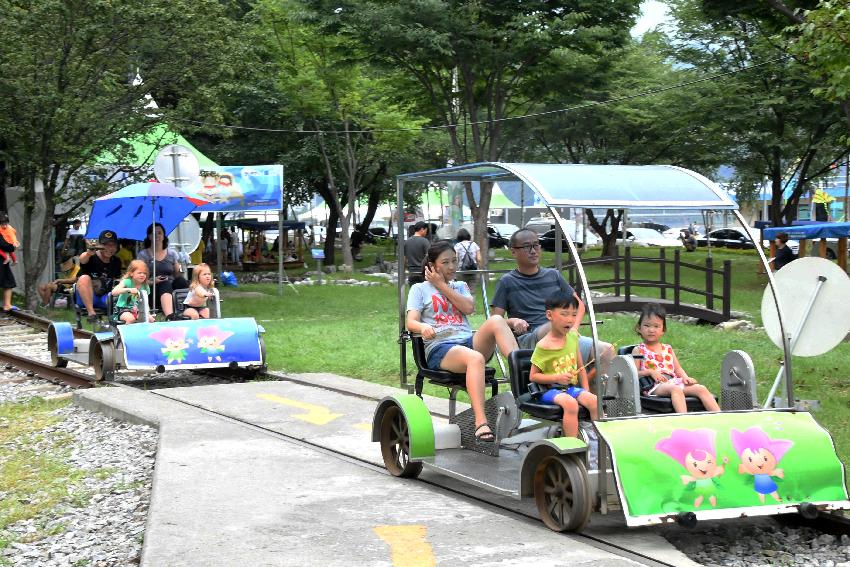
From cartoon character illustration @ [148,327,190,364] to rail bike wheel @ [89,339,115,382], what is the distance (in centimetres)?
62

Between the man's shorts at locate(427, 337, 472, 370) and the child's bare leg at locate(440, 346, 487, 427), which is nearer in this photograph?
the child's bare leg at locate(440, 346, 487, 427)

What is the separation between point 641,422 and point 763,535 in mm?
1013

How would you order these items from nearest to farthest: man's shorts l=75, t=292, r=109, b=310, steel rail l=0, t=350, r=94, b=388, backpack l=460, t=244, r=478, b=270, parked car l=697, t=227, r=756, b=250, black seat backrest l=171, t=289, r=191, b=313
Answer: steel rail l=0, t=350, r=94, b=388
black seat backrest l=171, t=289, r=191, b=313
man's shorts l=75, t=292, r=109, b=310
backpack l=460, t=244, r=478, b=270
parked car l=697, t=227, r=756, b=250

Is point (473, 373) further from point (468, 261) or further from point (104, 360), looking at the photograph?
point (468, 261)

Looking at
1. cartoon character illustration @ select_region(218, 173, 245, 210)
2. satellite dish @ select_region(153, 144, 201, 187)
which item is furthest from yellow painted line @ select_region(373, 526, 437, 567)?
cartoon character illustration @ select_region(218, 173, 245, 210)

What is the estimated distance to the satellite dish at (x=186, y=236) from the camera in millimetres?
18328

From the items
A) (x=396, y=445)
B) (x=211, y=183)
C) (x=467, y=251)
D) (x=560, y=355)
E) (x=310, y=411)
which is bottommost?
(x=310, y=411)

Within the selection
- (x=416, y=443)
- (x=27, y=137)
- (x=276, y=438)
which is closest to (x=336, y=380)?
(x=276, y=438)

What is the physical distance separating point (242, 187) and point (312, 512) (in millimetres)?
21978

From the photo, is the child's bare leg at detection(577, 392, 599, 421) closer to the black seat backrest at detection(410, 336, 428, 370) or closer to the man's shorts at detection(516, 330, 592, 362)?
the man's shorts at detection(516, 330, 592, 362)

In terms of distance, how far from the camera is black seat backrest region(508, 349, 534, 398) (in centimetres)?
739

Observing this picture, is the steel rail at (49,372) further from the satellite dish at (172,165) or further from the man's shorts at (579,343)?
the man's shorts at (579,343)

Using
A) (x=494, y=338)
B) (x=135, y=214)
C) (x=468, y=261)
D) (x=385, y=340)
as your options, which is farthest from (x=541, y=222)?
(x=494, y=338)

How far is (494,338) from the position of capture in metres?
7.96
